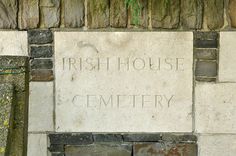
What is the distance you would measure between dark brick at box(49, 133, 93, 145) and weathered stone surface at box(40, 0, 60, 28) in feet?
2.82

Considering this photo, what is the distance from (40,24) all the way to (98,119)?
0.86 m

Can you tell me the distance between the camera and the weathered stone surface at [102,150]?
3.70m

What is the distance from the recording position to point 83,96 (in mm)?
3680

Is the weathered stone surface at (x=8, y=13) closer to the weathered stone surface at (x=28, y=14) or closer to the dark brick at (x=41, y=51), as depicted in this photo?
the weathered stone surface at (x=28, y=14)

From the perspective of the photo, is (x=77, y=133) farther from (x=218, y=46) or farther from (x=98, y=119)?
(x=218, y=46)

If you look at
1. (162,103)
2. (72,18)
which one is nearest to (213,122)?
(162,103)

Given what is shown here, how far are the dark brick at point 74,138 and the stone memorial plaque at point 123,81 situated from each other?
0.15 feet

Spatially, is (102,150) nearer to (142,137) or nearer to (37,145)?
(142,137)

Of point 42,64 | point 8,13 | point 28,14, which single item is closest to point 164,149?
point 42,64

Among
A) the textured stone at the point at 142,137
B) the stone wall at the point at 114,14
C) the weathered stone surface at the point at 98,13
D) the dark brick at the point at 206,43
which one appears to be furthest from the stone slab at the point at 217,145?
the weathered stone surface at the point at 98,13

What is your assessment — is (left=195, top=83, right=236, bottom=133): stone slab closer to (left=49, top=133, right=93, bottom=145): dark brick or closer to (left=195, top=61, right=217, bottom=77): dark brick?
(left=195, top=61, right=217, bottom=77): dark brick

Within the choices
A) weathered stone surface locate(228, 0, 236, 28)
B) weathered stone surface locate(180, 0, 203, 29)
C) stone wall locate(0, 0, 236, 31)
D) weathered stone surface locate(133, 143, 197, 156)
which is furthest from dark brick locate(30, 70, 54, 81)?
weathered stone surface locate(228, 0, 236, 28)

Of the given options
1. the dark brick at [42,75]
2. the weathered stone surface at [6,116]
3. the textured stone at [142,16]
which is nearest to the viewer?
the weathered stone surface at [6,116]

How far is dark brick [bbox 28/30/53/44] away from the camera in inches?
144
